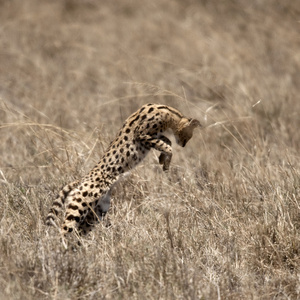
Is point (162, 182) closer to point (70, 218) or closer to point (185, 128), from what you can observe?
point (185, 128)

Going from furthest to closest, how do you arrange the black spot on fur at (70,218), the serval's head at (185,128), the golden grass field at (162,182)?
the serval's head at (185,128) < the black spot on fur at (70,218) < the golden grass field at (162,182)

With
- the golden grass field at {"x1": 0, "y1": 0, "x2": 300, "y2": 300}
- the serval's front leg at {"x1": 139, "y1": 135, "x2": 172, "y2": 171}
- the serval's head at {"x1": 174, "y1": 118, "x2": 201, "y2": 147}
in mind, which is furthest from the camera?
the serval's head at {"x1": 174, "y1": 118, "x2": 201, "y2": 147}

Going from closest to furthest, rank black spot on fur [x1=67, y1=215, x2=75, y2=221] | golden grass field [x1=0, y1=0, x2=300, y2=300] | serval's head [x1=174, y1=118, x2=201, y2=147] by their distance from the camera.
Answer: golden grass field [x1=0, y1=0, x2=300, y2=300], black spot on fur [x1=67, y1=215, x2=75, y2=221], serval's head [x1=174, y1=118, x2=201, y2=147]

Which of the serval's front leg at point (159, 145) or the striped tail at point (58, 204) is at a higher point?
the serval's front leg at point (159, 145)

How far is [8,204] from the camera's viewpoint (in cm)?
524

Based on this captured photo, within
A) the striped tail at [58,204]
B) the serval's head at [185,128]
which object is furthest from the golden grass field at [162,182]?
the serval's head at [185,128]

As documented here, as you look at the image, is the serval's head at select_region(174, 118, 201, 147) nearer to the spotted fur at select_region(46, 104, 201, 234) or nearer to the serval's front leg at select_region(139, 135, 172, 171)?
the spotted fur at select_region(46, 104, 201, 234)

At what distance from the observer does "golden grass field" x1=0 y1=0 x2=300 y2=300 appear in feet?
14.0

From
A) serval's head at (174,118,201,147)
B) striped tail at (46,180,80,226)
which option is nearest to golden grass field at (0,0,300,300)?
striped tail at (46,180,80,226)

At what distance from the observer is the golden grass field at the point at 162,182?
4258 millimetres

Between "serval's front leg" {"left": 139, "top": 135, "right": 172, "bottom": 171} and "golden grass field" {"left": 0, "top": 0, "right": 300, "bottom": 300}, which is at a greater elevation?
"serval's front leg" {"left": 139, "top": 135, "right": 172, "bottom": 171}

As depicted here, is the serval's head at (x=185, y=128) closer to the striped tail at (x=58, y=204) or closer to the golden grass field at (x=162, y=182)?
the golden grass field at (x=162, y=182)

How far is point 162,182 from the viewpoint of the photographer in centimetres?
583

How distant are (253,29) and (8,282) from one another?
31.1 feet
